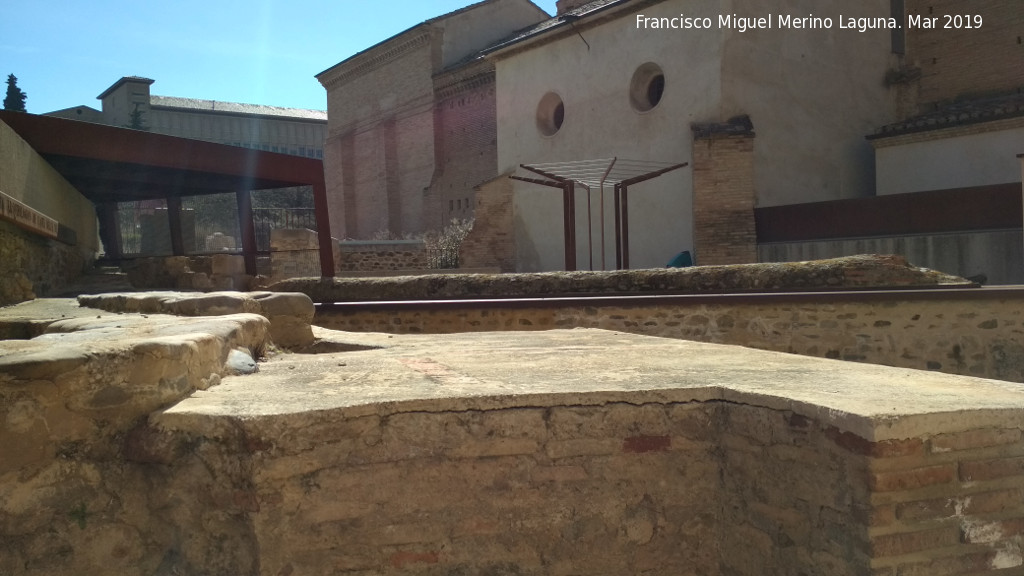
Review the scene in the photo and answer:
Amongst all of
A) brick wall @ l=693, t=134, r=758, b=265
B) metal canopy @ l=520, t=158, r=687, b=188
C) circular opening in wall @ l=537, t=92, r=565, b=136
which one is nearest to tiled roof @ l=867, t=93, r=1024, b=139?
brick wall @ l=693, t=134, r=758, b=265

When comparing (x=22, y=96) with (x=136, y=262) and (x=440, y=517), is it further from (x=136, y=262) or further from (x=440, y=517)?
(x=440, y=517)

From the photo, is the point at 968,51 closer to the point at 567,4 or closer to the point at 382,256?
the point at 567,4

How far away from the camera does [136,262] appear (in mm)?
11805

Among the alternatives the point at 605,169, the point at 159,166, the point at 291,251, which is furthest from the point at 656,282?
the point at 605,169

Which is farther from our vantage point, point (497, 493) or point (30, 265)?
point (30, 265)

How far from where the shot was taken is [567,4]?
23.9 meters

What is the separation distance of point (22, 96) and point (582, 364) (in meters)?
36.7

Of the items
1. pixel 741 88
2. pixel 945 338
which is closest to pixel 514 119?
pixel 741 88

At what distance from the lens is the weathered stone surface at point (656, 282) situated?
7.73 metres

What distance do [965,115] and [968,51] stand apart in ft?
12.4

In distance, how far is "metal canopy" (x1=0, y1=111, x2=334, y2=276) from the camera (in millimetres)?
9047

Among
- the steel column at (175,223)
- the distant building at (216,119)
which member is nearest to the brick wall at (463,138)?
the steel column at (175,223)

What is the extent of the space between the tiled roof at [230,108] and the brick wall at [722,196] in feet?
136

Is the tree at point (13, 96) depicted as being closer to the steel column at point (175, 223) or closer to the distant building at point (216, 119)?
the distant building at point (216, 119)
